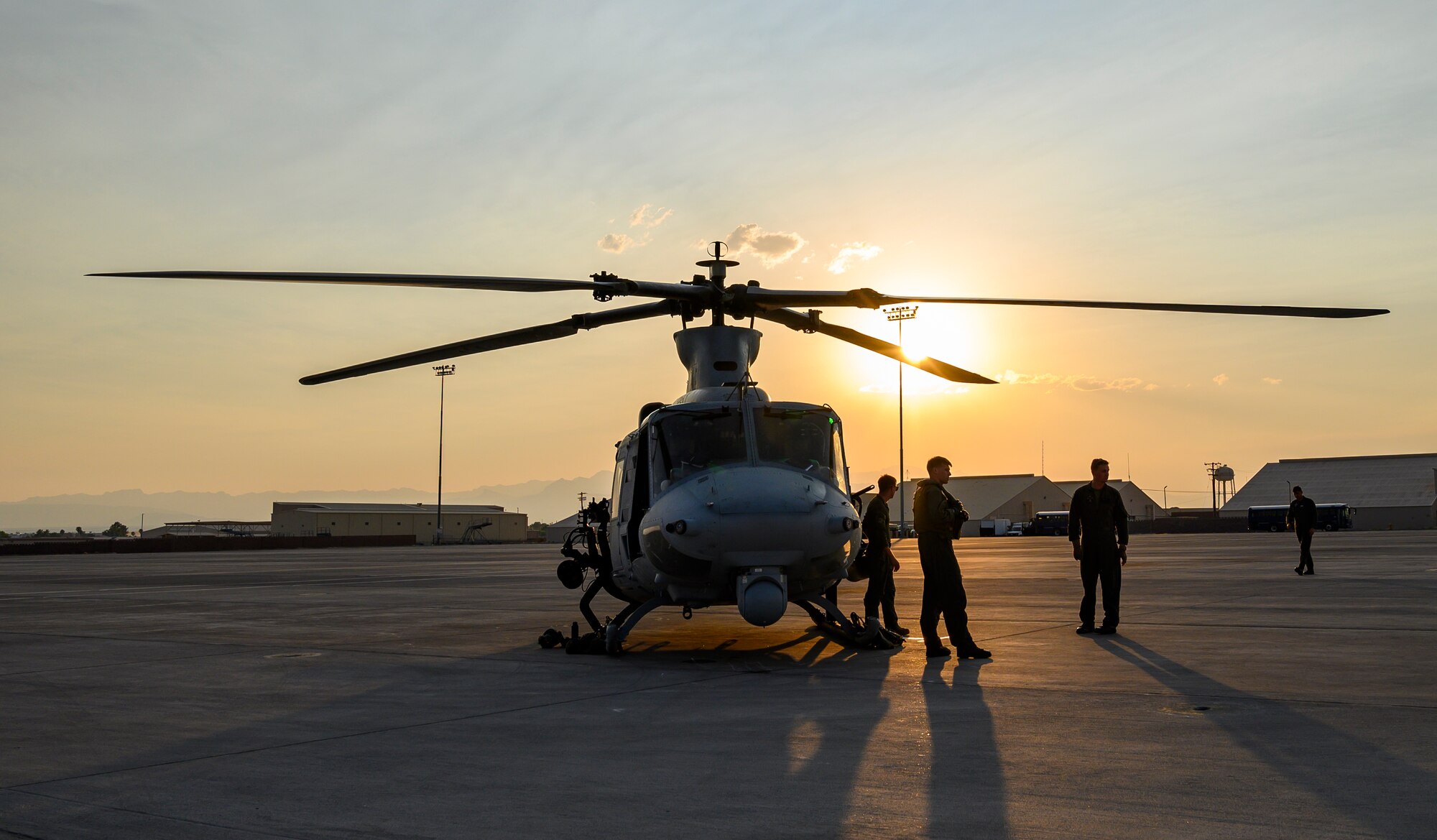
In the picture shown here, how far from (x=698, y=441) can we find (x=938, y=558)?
9.24 ft

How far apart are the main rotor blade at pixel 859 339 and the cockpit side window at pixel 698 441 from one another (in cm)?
200

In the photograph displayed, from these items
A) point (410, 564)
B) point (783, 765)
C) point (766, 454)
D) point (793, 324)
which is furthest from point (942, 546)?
point (410, 564)

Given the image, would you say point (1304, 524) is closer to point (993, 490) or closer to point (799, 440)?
point (799, 440)

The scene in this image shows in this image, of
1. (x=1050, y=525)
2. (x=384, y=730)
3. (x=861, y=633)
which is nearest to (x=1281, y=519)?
(x=1050, y=525)

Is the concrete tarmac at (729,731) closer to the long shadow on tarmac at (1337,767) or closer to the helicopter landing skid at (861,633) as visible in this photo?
the long shadow on tarmac at (1337,767)

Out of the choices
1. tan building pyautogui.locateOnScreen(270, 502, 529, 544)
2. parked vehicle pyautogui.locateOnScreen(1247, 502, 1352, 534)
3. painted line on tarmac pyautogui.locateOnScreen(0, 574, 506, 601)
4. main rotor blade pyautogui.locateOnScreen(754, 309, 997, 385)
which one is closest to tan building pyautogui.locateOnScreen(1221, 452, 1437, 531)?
parked vehicle pyautogui.locateOnScreen(1247, 502, 1352, 534)

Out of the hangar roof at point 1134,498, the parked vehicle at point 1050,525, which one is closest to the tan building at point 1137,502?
the hangar roof at point 1134,498

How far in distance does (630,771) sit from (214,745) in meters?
2.87

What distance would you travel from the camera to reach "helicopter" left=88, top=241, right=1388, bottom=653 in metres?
10.7

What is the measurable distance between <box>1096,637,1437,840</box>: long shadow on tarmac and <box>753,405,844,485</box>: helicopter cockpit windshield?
465 cm

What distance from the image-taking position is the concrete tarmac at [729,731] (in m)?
5.16

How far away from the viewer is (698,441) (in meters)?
11.9

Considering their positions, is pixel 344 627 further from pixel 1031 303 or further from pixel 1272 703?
pixel 1272 703

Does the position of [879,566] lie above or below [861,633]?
above
